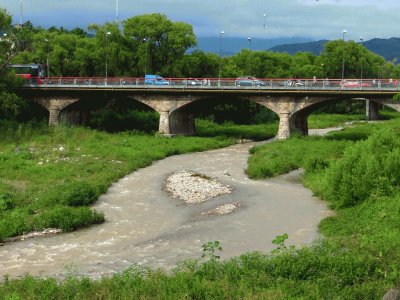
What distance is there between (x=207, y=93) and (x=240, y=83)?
4398mm

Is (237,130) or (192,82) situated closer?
(192,82)

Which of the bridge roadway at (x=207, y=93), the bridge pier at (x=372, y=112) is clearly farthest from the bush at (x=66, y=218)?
the bridge pier at (x=372, y=112)

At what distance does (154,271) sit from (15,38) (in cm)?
5605

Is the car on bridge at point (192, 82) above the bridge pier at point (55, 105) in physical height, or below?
above

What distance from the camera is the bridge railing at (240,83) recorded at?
62.0 meters

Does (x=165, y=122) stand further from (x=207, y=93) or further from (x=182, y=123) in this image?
(x=207, y=93)

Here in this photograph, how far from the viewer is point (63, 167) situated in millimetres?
48406

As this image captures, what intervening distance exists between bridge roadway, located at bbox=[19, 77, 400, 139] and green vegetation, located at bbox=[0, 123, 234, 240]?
527cm

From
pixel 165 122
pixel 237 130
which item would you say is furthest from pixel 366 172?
pixel 237 130

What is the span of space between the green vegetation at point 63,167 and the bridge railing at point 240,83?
6992 millimetres

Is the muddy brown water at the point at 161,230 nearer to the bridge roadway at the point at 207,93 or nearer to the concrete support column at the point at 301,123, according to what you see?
the bridge roadway at the point at 207,93

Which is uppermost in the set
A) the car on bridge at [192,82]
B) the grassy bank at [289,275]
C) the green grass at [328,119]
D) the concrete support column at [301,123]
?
the car on bridge at [192,82]

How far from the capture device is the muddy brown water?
85.0 feet

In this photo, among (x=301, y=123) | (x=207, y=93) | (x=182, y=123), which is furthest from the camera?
(x=182, y=123)
